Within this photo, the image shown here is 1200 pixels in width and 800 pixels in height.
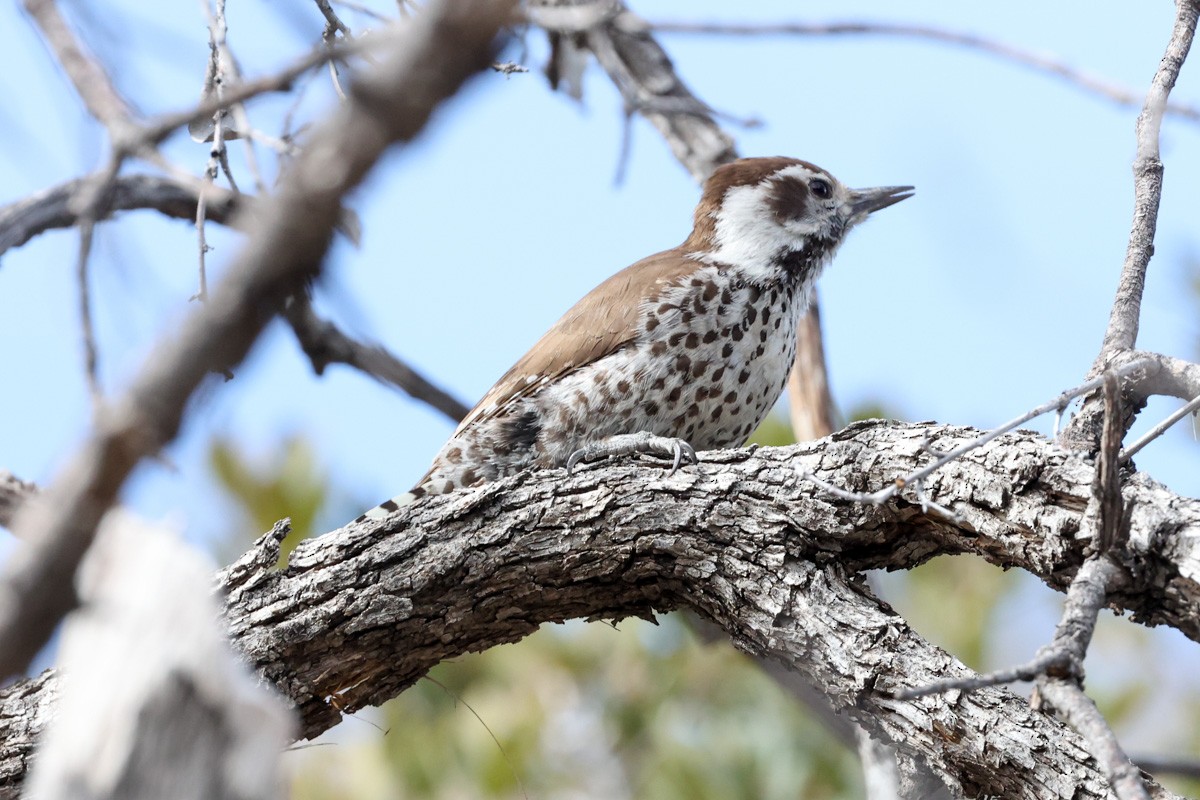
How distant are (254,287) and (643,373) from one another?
3296 millimetres

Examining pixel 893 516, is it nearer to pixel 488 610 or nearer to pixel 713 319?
pixel 488 610

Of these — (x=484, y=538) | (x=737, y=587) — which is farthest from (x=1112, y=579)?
(x=484, y=538)

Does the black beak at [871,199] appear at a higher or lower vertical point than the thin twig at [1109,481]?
higher

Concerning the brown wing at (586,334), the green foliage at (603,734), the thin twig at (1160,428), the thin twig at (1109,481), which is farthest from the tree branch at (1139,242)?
the green foliage at (603,734)

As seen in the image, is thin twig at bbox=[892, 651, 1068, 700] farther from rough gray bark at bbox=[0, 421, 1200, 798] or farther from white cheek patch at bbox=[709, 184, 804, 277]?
white cheek patch at bbox=[709, 184, 804, 277]

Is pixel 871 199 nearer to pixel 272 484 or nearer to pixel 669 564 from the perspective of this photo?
pixel 669 564

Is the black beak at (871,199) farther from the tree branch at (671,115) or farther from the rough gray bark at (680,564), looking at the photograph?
the rough gray bark at (680,564)

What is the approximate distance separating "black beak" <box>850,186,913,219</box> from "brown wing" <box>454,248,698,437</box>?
95 centimetres

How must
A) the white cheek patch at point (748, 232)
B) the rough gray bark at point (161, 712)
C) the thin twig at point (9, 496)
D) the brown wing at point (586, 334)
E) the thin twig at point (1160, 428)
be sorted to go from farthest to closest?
the white cheek patch at point (748, 232) < the brown wing at point (586, 334) < the thin twig at point (9, 496) < the thin twig at point (1160, 428) < the rough gray bark at point (161, 712)

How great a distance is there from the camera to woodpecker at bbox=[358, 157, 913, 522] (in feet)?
14.6

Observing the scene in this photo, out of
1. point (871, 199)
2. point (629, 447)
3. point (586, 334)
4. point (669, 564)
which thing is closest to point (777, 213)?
point (871, 199)

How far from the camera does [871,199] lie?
214 inches

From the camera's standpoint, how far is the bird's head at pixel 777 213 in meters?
5.06

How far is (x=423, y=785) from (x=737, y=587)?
312 cm
